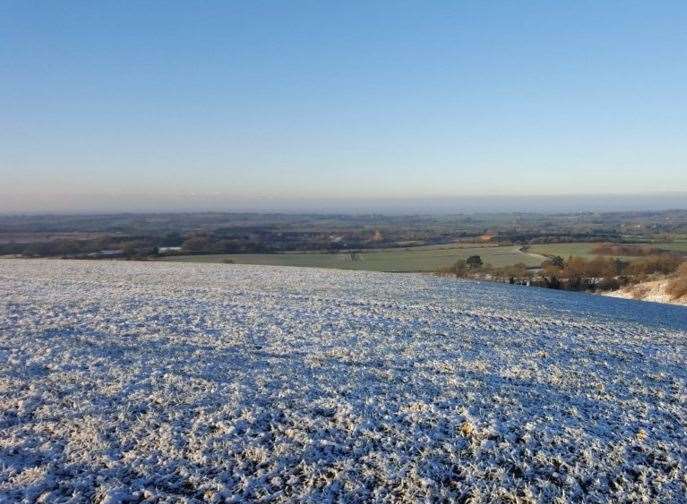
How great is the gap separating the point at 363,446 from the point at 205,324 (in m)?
9.47

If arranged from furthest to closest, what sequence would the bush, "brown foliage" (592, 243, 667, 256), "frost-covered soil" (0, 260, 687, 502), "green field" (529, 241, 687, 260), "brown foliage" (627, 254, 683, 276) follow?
"green field" (529, 241, 687, 260) < "brown foliage" (592, 243, 667, 256) < "brown foliage" (627, 254, 683, 276) < the bush < "frost-covered soil" (0, 260, 687, 502)

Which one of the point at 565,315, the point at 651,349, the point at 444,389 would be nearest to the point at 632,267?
the point at 565,315

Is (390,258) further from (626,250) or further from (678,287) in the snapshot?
(626,250)

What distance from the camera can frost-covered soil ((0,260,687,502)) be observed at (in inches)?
299

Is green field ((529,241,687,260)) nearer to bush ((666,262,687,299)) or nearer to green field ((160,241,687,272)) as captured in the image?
green field ((160,241,687,272))

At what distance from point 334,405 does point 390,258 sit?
49.8 metres

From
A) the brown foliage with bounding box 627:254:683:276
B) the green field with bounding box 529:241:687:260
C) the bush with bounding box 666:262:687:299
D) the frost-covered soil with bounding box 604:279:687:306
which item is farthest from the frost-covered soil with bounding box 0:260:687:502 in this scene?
the green field with bounding box 529:241:687:260

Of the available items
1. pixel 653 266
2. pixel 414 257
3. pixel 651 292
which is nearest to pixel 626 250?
pixel 653 266

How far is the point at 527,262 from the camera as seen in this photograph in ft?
185

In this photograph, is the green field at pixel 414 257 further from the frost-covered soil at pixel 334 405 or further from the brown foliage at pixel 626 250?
the frost-covered soil at pixel 334 405

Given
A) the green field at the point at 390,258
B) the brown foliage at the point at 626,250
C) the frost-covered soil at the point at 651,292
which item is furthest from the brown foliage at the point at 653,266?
the green field at the point at 390,258

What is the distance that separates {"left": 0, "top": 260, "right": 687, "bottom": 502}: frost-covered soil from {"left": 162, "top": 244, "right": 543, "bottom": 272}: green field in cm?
3022

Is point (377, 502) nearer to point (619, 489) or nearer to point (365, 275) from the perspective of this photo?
point (619, 489)

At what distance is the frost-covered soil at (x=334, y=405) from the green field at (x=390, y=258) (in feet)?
99.1
